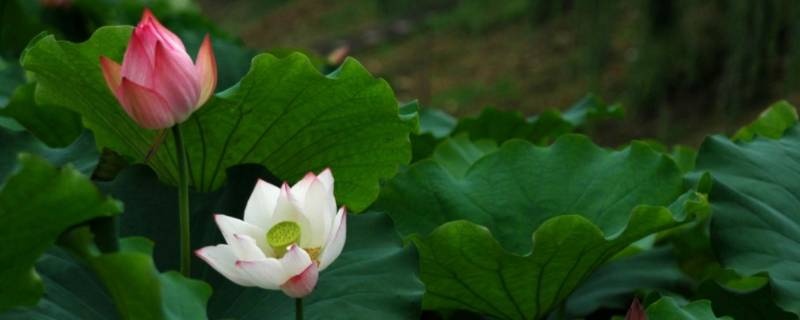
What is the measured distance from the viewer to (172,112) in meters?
0.75

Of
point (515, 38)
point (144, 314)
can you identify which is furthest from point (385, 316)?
point (515, 38)

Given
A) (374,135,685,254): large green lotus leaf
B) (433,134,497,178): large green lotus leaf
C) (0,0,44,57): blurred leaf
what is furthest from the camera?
(0,0,44,57): blurred leaf

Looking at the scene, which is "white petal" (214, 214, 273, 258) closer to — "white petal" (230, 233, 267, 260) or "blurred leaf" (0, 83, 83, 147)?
"white petal" (230, 233, 267, 260)

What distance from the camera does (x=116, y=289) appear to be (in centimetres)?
64

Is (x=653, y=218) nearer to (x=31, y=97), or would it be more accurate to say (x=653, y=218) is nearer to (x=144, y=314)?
(x=144, y=314)

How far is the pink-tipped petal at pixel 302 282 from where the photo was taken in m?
0.68

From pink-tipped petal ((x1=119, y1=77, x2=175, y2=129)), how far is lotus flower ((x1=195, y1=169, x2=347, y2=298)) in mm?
77

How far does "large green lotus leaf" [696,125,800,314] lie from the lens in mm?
858

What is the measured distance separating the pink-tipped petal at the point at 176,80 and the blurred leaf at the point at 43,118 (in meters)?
0.36

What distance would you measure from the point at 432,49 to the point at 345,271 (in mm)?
7342

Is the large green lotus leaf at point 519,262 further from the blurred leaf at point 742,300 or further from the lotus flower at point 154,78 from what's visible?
the lotus flower at point 154,78

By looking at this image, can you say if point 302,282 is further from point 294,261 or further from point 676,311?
point 676,311

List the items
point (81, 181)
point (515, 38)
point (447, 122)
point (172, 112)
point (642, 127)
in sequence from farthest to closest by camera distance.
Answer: point (515, 38) < point (642, 127) < point (447, 122) < point (172, 112) < point (81, 181)

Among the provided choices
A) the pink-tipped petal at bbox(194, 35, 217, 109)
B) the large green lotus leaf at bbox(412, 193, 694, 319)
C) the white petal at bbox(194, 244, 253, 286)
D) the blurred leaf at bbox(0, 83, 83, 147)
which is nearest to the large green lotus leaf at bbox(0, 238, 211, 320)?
the white petal at bbox(194, 244, 253, 286)
